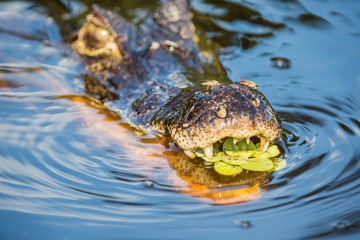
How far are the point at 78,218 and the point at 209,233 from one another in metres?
0.96

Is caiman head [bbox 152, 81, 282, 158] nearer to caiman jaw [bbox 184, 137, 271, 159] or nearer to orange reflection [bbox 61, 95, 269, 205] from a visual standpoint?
caiman jaw [bbox 184, 137, 271, 159]

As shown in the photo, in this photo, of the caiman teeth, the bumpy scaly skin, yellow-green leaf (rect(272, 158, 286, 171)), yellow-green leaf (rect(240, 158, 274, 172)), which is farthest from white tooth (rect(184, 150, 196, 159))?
yellow-green leaf (rect(272, 158, 286, 171))

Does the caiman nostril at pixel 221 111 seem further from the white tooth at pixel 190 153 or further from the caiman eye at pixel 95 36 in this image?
the caiman eye at pixel 95 36

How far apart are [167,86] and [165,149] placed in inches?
37.9

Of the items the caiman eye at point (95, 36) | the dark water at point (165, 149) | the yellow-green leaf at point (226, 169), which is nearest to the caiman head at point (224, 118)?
the yellow-green leaf at point (226, 169)

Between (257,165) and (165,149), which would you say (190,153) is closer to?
(165,149)

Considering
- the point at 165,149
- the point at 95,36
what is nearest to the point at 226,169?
the point at 165,149

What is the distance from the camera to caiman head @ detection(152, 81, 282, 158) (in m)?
3.21

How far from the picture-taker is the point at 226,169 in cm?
347

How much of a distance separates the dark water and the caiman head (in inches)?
15.2

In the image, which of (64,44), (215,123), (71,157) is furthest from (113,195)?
(64,44)

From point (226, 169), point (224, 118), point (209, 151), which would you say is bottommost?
point (226, 169)

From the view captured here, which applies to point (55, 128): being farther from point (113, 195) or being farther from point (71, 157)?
point (113, 195)

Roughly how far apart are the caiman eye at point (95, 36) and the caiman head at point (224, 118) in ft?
A: 8.69
